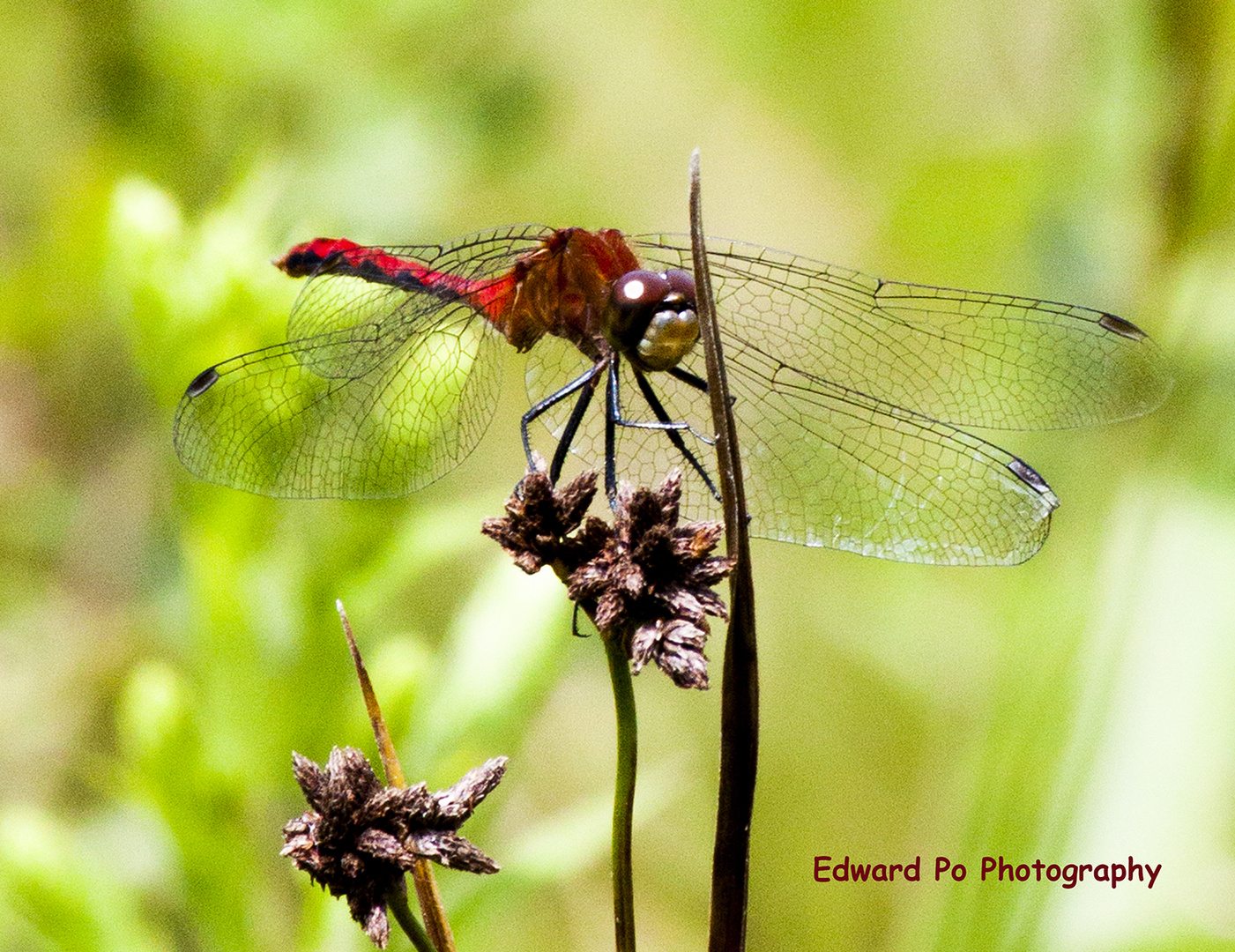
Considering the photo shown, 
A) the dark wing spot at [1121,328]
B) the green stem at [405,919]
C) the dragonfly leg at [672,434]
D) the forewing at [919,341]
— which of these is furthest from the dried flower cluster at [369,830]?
the dark wing spot at [1121,328]

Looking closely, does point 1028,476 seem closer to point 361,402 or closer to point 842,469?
point 842,469

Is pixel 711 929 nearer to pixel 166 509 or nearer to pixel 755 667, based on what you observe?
pixel 755 667

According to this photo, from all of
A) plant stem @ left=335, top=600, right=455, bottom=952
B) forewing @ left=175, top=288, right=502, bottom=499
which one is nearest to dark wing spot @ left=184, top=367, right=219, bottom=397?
forewing @ left=175, top=288, right=502, bottom=499

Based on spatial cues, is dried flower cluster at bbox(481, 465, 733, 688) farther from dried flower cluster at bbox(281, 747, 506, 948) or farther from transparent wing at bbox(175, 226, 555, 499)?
transparent wing at bbox(175, 226, 555, 499)

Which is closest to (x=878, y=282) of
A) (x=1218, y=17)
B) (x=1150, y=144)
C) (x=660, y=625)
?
(x=1150, y=144)

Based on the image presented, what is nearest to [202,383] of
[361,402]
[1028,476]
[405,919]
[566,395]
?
[361,402]

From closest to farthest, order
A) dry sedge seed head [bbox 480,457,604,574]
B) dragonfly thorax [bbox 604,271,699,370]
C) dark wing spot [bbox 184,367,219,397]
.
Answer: dry sedge seed head [bbox 480,457,604,574], dragonfly thorax [bbox 604,271,699,370], dark wing spot [bbox 184,367,219,397]
